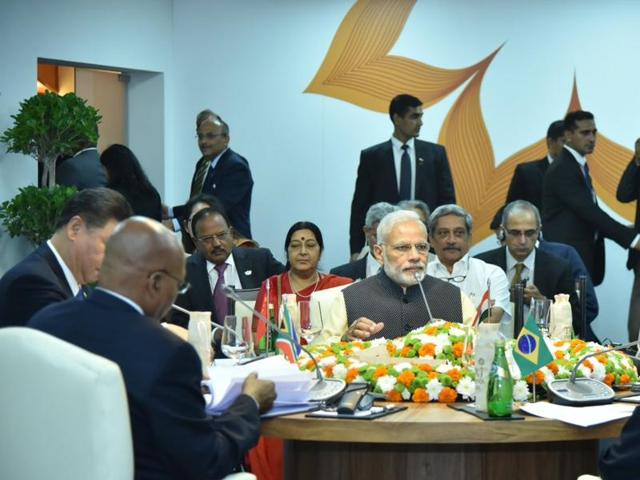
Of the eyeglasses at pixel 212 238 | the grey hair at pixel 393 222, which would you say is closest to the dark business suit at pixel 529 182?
the eyeglasses at pixel 212 238

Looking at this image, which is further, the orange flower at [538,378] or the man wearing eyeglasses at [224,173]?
the man wearing eyeglasses at [224,173]

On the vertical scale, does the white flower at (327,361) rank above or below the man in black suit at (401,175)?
below

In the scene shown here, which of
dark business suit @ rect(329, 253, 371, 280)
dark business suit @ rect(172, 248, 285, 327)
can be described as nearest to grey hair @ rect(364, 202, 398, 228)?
dark business suit @ rect(329, 253, 371, 280)

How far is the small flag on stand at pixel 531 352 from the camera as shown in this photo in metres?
3.55

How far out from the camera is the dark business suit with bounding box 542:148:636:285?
8953mm

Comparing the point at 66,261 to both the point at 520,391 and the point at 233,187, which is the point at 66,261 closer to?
the point at 520,391

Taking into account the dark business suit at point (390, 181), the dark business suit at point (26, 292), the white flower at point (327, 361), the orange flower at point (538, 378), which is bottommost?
the orange flower at point (538, 378)

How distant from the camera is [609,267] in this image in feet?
32.1

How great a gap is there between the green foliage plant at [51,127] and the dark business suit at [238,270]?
80.9 inches

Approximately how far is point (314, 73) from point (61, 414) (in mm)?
7645

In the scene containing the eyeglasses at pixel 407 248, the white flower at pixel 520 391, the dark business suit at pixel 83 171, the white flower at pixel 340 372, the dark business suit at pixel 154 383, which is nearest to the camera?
the dark business suit at pixel 154 383

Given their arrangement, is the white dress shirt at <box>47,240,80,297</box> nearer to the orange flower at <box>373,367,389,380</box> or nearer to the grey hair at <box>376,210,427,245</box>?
the orange flower at <box>373,367,389,380</box>

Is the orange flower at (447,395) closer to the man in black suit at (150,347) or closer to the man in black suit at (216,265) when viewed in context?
the man in black suit at (150,347)

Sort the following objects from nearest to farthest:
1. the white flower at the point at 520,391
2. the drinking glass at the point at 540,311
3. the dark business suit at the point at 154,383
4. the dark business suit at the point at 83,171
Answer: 1. the dark business suit at the point at 154,383
2. the white flower at the point at 520,391
3. the drinking glass at the point at 540,311
4. the dark business suit at the point at 83,171
